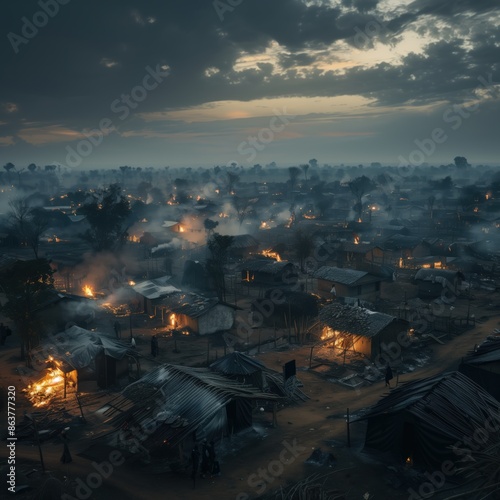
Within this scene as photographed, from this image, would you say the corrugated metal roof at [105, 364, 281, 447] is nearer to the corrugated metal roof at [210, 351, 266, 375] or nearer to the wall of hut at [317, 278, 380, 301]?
the corrugated metal roof at [210, 351, 266, 375]

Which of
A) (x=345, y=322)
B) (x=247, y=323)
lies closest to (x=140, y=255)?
(x=247, y=323)

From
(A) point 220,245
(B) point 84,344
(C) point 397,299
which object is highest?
(A) point 220,245

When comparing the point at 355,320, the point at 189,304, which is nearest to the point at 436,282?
the point at 355,320

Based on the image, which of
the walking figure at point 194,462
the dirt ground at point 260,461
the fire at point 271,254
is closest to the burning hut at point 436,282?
the dirt ground at point 260,461

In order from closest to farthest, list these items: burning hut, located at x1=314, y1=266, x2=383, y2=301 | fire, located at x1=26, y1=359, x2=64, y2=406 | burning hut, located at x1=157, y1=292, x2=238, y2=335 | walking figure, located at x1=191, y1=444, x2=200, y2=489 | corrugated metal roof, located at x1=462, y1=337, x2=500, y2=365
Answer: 1. walking figure, located at x1=191, y1=444, x2=200, y2=489
2. corrugated metal roof, located at x1=462, y1=337, x2=500, y2=365
3. fire, located at x1=26, y1=359, x2=64, y2=406
4. burning hut, located at x1=157, y1=292, x2=238, y2=335
5. burning hut, located at x1=314, y1=266, x2=383, y2=301

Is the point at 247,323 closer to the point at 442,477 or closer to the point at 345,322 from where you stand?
the point at 345,322

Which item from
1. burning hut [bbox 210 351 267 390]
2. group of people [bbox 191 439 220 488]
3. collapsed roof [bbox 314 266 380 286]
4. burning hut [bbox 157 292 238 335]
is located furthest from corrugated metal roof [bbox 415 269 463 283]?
group of people [bbox 191 439 220 488]

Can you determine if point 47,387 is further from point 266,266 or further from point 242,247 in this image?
point 242,247
